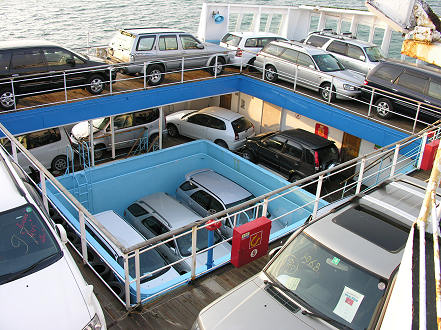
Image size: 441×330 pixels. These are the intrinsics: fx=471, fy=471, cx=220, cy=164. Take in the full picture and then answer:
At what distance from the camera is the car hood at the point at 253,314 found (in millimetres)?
5160

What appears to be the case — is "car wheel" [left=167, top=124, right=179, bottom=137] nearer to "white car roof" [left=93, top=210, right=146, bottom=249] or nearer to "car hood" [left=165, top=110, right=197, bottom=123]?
"car hood" [left=165, top=110, right=197, bottom=123]

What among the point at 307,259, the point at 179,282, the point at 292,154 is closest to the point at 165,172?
the point at 292,154

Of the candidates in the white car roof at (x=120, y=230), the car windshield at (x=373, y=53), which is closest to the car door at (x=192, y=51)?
the car windshield at (x=373, y=53)

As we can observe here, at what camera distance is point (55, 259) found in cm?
613

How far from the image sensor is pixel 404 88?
14125mm

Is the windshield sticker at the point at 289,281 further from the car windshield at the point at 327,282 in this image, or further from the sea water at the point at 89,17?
the sea water at the point at 89,17

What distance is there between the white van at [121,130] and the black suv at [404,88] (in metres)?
7.50

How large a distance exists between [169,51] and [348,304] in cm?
1230

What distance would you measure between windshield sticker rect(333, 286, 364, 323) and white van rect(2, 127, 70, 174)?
11.3 m

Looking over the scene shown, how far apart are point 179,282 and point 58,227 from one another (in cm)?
194

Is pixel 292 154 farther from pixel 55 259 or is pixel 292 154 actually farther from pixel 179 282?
pixel 55 259

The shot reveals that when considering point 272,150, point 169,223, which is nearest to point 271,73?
point 272,150

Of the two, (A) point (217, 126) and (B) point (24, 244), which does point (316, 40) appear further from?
(B) point (24, 244)

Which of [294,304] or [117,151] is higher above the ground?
[294,304]
